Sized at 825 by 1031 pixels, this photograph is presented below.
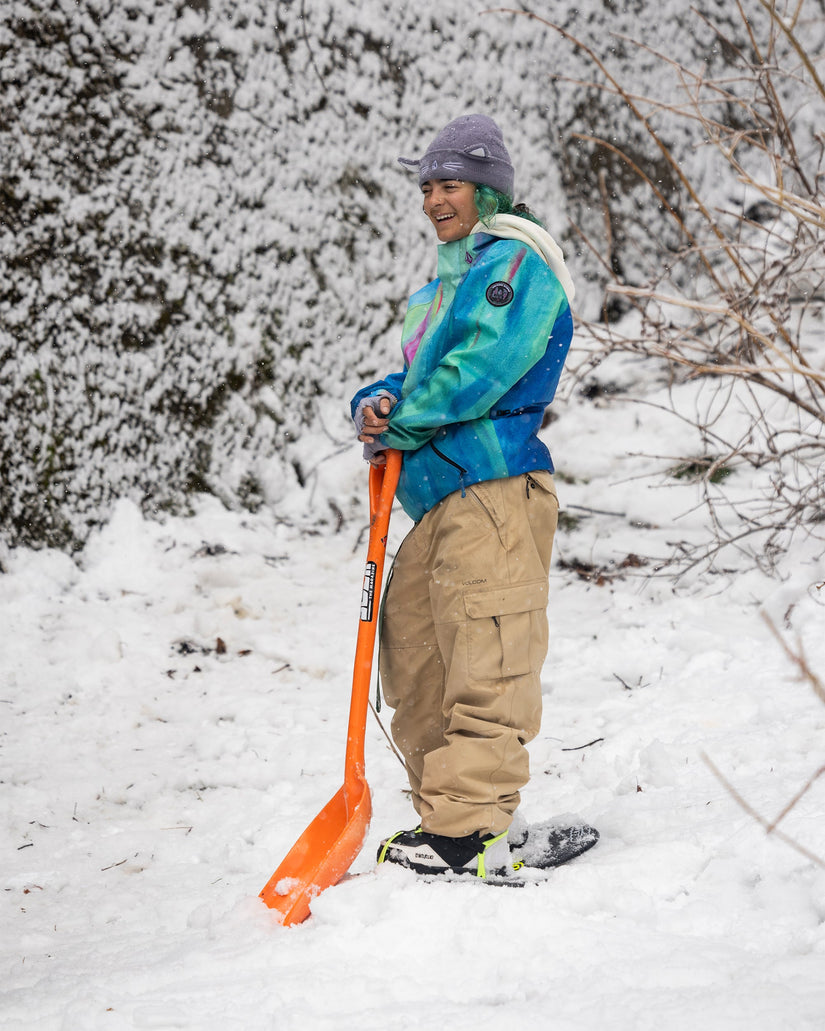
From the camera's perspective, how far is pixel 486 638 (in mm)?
1886

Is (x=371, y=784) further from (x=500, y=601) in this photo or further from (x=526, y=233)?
(x=526, y=233)

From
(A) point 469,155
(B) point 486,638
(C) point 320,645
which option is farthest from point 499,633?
(C) point 320,645

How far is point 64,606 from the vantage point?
377cm

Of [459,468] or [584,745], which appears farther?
[584,745]

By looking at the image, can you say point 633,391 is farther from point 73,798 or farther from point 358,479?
point 73,798

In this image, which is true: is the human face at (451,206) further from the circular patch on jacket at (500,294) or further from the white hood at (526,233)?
the circular patch on jacket at (500,294)

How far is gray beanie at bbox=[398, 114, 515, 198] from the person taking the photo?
77.5 inches

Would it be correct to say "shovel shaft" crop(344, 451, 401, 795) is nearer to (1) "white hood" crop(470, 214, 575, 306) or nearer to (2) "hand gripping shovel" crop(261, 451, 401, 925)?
(2) "hand gripping shovel" crop(261, 451, 401, 925)

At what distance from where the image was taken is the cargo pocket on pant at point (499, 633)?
188cm

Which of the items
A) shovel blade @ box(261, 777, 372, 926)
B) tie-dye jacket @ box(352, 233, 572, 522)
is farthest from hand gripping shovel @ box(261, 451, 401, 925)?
tie-dye jacket @ box(352, 233, 572, 522)

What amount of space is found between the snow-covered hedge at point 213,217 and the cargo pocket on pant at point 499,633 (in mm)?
2731

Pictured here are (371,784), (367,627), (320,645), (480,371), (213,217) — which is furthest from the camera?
(213,217)

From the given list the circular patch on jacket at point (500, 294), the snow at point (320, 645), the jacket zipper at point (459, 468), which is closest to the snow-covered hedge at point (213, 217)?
the snow at point (320, 645)

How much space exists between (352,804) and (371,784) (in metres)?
0.71
